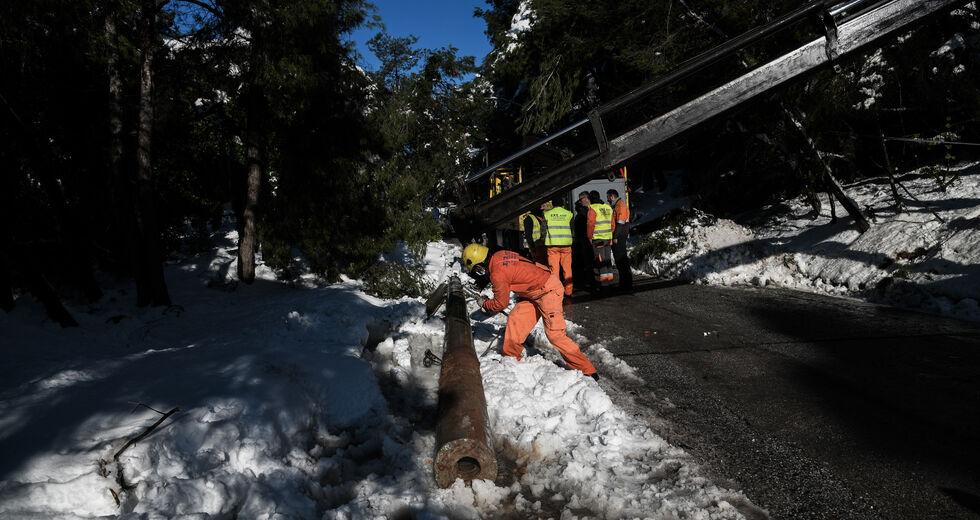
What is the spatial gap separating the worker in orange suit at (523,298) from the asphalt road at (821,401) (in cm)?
53

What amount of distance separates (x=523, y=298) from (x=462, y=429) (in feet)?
7.93

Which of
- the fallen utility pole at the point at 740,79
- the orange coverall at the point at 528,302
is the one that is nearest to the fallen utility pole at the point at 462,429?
the orange coverall at the point at 528,302

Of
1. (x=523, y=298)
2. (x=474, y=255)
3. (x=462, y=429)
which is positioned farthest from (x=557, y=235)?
(x=462, y=429)

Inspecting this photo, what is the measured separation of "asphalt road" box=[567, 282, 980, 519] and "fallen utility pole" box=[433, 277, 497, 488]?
4.47ft

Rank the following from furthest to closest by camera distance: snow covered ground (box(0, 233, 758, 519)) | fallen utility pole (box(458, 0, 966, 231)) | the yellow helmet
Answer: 1. the yellow helmet
2. fallen utility pole (box(458, 0, 966, 231))
3. snow covered ground (box(0, 233, 758, 519))

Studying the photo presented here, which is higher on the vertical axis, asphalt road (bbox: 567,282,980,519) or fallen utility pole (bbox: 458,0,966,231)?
fallen utility pole (bbox: 458,0,966,231)

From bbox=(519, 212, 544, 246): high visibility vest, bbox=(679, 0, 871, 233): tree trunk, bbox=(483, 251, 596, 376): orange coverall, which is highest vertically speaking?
bbox=(679, 0, 871, 233): tree trunk

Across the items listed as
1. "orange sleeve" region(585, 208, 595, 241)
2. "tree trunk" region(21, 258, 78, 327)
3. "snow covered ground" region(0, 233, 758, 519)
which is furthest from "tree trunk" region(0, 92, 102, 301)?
"orange sleeve" region(585, 208, 595, 241)

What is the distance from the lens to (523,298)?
18.1 feet

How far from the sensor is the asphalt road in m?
3.03

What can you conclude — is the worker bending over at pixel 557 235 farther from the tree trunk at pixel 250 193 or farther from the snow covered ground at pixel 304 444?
the tree trunk at pixel 250 193

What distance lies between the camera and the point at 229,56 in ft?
31.9

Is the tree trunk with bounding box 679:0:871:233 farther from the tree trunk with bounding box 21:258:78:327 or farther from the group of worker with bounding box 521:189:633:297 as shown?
the tree trunk with bounding box 21:258:78:327

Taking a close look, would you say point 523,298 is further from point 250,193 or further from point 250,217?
point 250,193
